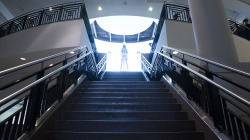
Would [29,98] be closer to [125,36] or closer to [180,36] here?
A: [180,36]

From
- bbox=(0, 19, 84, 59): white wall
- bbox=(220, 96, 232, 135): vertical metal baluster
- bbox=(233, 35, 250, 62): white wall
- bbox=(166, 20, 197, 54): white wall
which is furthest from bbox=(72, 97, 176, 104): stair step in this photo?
bbox=(233, 35, 250, 62): white wall

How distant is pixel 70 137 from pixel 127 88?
2.11 m

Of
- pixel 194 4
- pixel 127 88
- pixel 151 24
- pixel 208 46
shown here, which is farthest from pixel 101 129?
pixel 151 24

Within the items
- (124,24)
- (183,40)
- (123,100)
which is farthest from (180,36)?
(124,24)

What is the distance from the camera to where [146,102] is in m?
3.27

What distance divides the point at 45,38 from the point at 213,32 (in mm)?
5424

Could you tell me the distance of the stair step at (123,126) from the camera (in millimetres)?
2328

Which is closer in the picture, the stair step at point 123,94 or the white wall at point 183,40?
the stair step at point 123,94

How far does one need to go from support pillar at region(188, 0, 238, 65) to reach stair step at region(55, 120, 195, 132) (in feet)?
6.31

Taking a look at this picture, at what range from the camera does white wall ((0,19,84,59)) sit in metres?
5.49

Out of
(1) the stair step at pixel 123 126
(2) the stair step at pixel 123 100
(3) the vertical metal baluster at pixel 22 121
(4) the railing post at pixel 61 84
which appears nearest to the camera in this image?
(3) the vertical metal baluster at pixel 22 121

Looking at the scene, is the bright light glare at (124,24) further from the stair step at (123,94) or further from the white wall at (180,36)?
the stair step at (123,94)

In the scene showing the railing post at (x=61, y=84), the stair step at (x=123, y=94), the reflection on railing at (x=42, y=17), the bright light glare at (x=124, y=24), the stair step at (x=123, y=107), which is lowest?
the stair step at (x=123, y=107)

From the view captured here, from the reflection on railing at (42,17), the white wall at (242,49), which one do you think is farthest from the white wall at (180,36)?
the reflection on railing at (42,17)
